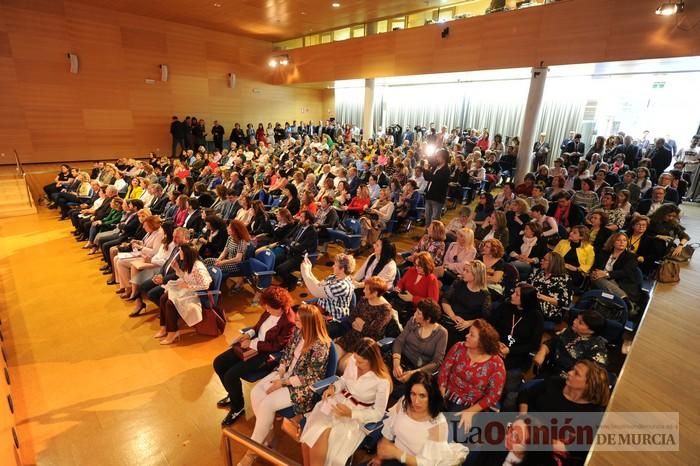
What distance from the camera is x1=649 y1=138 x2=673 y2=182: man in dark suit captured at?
7465 mm

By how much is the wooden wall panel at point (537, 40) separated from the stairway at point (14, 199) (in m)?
10.0

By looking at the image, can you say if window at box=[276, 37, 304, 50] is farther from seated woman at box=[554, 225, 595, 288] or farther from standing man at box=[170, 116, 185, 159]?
seated woman at box=[554, 225, 595, 288]

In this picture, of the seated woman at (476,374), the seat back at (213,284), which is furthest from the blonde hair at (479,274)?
the seat back at (213,284)

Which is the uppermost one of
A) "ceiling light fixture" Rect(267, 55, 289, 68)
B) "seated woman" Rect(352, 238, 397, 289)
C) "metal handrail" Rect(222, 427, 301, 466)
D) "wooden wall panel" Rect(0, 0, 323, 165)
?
"ceiling light fixture" Rect(267, 55, 289, 68)

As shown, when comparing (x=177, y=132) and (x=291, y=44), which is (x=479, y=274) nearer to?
(x=177, y=132)

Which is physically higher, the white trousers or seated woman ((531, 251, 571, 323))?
seated woman ((531, 251, 571, 323))

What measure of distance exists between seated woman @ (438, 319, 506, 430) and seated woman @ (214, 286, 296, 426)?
124 centimetres

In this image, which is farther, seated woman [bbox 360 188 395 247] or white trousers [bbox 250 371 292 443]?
seated woman [bbox 360 188 395 247]

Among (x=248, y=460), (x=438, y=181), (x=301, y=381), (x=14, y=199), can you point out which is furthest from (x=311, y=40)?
(x=248, y=460)

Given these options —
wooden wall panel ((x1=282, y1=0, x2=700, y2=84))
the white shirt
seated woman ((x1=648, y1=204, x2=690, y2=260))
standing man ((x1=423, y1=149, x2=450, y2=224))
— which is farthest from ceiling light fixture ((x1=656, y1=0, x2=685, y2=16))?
the white shirt

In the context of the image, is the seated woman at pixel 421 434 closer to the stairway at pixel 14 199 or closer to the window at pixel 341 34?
the stairway at pixel 14 199

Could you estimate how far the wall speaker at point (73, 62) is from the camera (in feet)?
37.7

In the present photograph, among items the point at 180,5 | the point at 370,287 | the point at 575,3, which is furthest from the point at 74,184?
the point at 575,3

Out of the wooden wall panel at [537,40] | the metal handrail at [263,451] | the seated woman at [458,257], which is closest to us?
the metal handrail at [263,451]
